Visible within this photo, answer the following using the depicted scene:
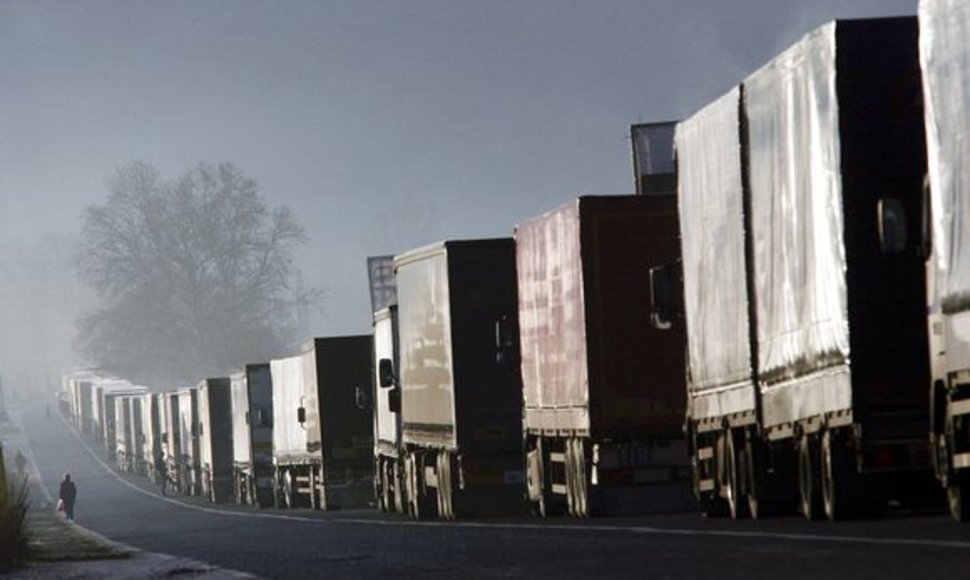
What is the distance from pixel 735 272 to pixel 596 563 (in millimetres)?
5599

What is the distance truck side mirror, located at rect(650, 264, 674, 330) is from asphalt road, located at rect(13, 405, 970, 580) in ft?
6.71

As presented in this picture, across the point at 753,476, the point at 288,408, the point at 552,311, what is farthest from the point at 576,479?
the point at 288,408

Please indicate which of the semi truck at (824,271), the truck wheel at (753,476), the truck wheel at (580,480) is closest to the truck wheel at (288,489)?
the truck wheel at (580,480)

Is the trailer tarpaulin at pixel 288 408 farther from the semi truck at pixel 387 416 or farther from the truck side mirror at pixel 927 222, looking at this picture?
the truck side mirror at pixel 927 222

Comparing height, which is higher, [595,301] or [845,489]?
[595,301]

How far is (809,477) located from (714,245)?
345cm

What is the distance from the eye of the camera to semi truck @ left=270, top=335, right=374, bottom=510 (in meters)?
52.6

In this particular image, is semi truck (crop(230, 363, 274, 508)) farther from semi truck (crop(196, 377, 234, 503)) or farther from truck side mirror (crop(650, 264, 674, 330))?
truck side mirror (crop(650, 264, 674, 330))

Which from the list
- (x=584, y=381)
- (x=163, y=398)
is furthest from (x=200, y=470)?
(x=584, y=381)

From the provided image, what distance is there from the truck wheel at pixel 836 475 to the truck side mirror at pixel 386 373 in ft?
73.0

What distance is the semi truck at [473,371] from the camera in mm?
36875

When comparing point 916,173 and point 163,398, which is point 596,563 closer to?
point 916,173

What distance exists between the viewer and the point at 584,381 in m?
30.8

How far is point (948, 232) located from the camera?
60.5 ft
